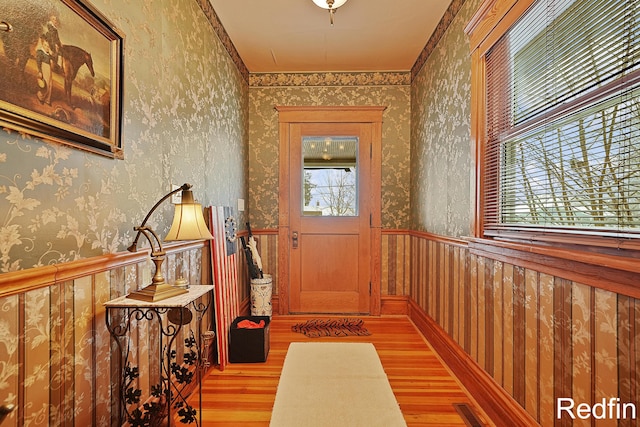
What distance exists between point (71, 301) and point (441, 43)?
3.21m

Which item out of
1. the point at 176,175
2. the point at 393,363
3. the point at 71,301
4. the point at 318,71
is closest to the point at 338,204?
the point at 318,71

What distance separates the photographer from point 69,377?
1.17 metres

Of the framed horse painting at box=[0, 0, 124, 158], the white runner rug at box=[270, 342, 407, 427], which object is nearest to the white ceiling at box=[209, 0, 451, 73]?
the framed horse painting at box=[0, 0, 124, 158]

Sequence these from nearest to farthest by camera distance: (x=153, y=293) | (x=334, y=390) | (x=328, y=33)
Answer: (x=153, y=293) < (x=334, y=390) < (x=328, y=33)

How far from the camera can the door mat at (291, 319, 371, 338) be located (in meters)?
3.22

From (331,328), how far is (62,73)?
3070 millimetres

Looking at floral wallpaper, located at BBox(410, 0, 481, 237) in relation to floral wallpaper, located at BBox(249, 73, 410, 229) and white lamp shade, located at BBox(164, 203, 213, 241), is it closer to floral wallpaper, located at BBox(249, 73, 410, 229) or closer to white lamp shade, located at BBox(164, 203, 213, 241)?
floral wallpaper, located at BBox(249, 73, 410, 229)

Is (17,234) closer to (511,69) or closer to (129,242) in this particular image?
(129,242)

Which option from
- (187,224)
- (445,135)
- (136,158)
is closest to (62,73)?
(136,158)

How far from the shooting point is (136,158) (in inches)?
62.4

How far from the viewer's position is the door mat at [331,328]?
3.22 meters

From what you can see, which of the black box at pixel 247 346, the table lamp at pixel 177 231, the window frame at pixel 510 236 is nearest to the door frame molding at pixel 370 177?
the black box at pixel 247 346

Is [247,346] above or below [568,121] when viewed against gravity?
below

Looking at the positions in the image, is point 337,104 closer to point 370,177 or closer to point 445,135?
point 370,177
